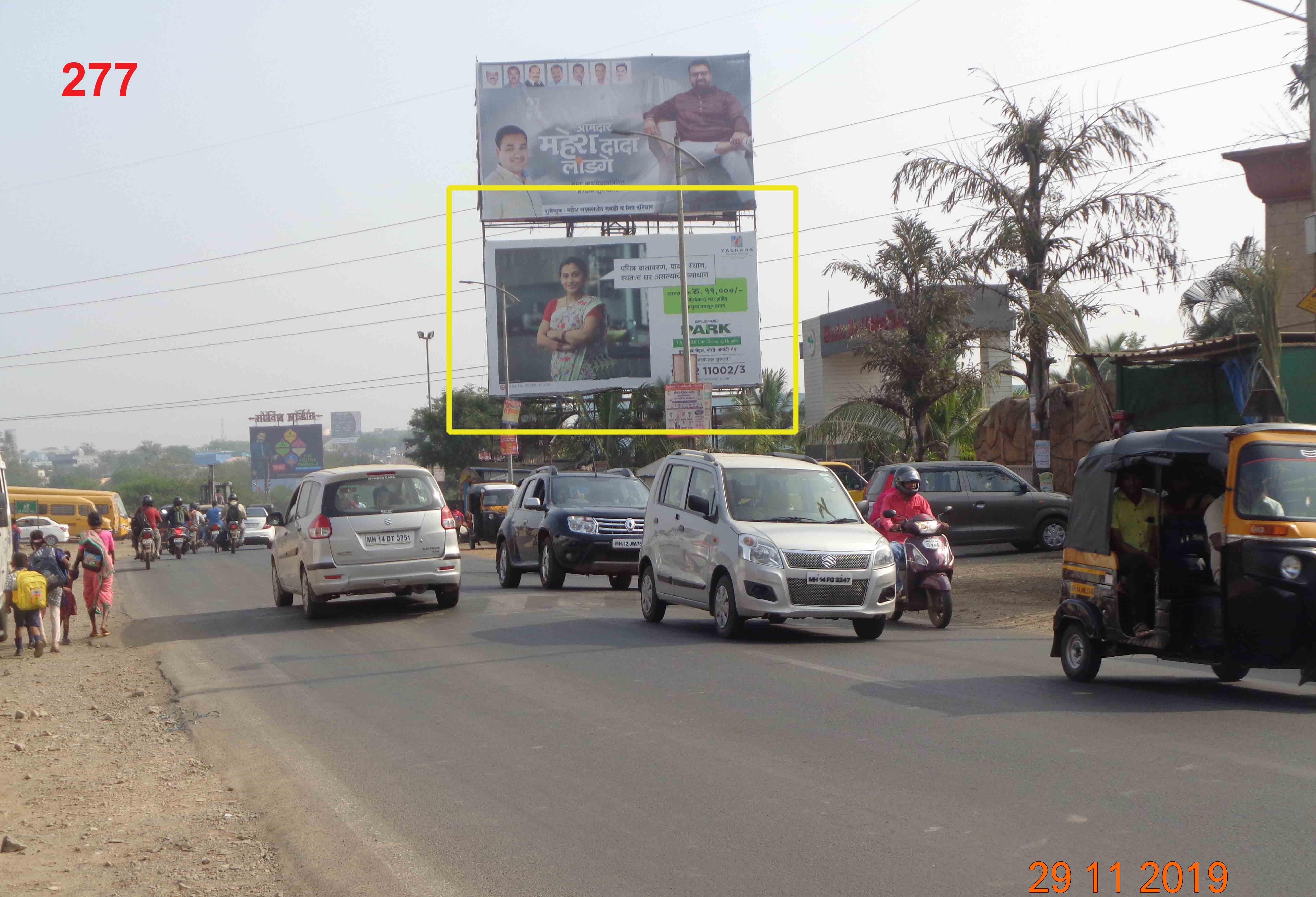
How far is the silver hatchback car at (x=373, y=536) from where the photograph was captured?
15.6 meters

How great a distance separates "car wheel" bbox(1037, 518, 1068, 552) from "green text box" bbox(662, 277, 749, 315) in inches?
1170

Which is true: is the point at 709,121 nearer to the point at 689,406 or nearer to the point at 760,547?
the point at 689,406

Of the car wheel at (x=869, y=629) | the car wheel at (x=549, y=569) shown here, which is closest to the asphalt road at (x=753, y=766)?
the car wheel at (x=869, y=629)

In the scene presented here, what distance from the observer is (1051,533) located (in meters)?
25.0

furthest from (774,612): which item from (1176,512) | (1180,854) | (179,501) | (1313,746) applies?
(179,501)

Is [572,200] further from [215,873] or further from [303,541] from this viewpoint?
[215,873]

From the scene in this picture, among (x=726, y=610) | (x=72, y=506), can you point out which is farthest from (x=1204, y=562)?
(x=72, y=506)

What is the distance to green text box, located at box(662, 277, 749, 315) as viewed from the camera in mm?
53562

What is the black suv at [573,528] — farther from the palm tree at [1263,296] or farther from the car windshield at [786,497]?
the palm tree at [1263,296]

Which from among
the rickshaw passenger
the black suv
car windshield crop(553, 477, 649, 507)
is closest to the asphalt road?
the rickshaw passenger

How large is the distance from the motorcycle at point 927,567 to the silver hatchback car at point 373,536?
5.46 m

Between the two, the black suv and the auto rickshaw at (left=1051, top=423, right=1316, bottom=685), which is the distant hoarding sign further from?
the auto rickshaw at (left=1051, top=423, right=1316, bottom=685)

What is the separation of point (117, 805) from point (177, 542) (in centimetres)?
3541

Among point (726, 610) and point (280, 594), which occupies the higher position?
point (726, 610)
